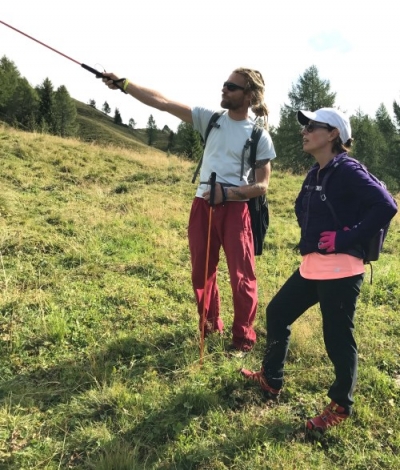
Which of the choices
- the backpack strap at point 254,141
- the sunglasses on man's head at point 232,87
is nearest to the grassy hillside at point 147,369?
the backpack strap at point 254,141

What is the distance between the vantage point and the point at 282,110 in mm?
48062

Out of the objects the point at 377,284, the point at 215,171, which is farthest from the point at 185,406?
the point at 377,284

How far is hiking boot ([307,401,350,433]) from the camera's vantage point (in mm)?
2789

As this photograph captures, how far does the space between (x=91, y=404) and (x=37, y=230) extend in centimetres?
426

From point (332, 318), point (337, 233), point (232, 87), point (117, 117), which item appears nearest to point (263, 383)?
point (332, 318)

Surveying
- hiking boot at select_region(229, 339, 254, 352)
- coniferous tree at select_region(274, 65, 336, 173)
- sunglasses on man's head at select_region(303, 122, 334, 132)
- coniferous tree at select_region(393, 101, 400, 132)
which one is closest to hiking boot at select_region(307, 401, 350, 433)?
hiking boot at select_region(229, 339, 254, 352)

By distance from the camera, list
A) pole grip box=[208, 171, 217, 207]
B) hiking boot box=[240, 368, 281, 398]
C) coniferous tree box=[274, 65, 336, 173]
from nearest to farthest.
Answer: hiking boot box=[240, 368, 281, 398]
pole grip box=[208, 171, 217, 207]
coniferous tree box=[274, 65, 336, 173]

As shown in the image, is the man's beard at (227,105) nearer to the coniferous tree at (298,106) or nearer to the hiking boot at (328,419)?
the hiking boot at (328,419)

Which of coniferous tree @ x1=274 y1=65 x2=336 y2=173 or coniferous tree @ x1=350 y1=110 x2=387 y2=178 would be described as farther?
coniferous tree @ x1=350 y1=110 x2=387 y2=178

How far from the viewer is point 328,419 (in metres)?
2.80

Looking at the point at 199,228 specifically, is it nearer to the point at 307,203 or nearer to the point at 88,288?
Answer: the point at 307,203

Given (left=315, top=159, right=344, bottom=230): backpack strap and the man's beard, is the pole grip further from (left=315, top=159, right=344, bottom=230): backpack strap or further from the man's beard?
(left=315, top=159, right=344, bottom=230): backpack strap

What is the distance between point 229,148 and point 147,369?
2.11m

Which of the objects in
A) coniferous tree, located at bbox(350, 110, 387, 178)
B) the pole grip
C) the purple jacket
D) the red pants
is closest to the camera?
the purple jacket
